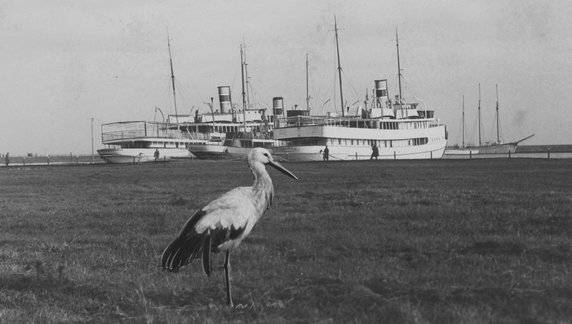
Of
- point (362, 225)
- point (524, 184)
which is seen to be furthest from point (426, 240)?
point (524, 184)

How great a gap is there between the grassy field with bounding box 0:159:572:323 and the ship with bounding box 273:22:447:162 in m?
54.4

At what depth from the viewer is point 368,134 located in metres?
85.6

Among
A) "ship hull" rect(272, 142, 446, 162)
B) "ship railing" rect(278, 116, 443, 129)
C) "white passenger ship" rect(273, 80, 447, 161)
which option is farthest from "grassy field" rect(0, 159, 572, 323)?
"ship railing" rect(278, 116, 443, 129)

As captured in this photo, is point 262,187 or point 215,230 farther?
point 262,187

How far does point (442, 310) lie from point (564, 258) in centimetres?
370

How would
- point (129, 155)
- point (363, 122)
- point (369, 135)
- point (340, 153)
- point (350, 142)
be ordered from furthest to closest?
point (363, 122) < point (369, 135) < point (350, 142) < point (129, 155) < point (340, 153)

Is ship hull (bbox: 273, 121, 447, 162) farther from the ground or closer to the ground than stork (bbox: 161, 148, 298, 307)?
farther from the ground

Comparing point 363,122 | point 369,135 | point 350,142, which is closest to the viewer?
point 350,142

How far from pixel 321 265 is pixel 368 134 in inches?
3020

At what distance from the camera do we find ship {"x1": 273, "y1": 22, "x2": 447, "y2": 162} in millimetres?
79312

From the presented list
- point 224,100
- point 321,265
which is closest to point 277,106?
point 224,100

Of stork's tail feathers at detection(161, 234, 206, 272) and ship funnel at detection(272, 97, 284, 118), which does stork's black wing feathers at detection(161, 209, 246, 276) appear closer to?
stork's tail feathers at detection(161, 234, 206, 272)

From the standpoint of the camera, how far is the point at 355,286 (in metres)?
7.91

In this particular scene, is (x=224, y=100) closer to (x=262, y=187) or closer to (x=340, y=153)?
(x=340, y=153)
